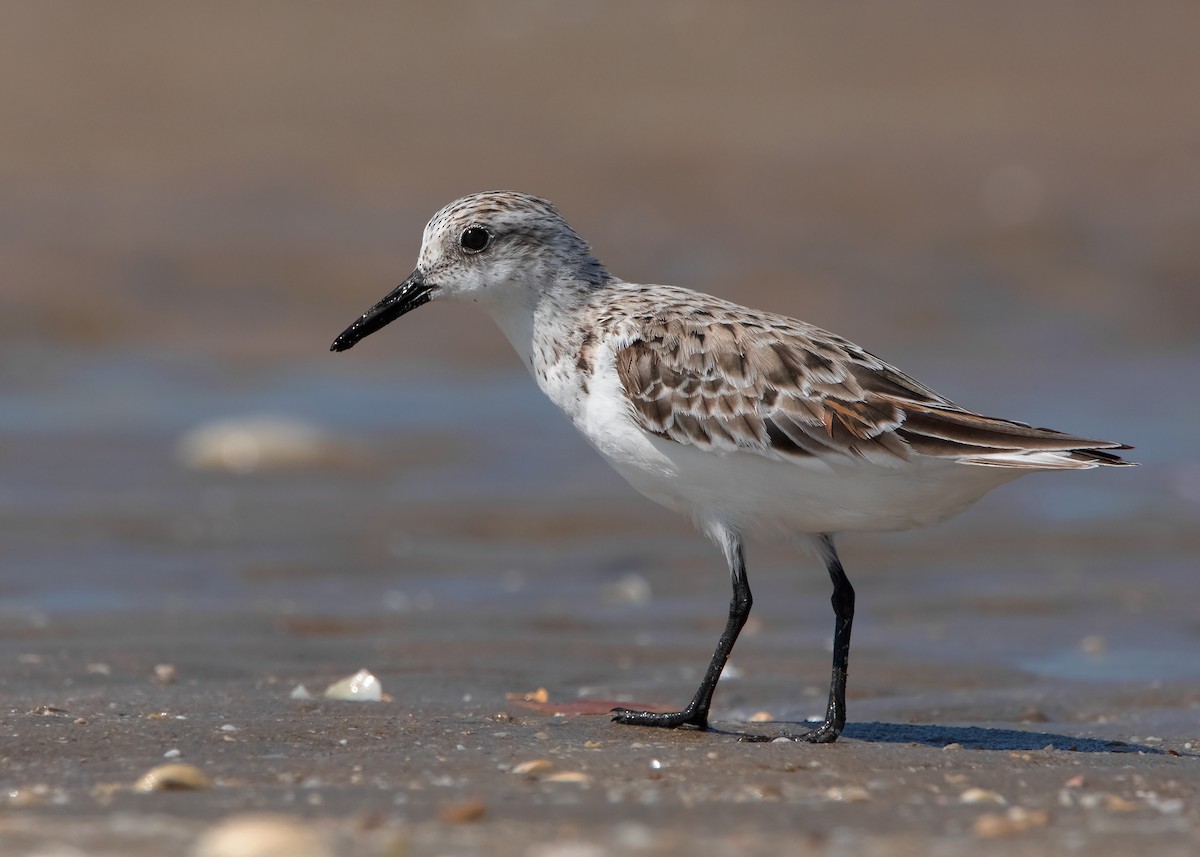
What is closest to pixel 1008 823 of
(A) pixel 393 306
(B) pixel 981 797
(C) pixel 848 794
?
(B) pixel 981 797

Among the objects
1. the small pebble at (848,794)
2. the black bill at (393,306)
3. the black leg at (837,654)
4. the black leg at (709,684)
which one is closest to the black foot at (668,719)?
the black leg at (709,684)

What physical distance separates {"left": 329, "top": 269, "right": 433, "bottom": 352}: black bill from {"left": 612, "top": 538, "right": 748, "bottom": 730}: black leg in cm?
173

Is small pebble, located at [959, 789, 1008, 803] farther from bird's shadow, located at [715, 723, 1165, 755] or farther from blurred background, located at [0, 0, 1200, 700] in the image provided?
blurred background, located at [0, 0, 1200, 700]

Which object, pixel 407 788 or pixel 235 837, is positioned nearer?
pixel 235 837

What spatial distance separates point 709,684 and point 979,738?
1035 mm

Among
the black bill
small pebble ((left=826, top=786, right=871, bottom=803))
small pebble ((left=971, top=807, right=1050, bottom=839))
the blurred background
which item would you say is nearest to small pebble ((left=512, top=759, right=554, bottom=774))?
small pebble ((left=826, top=786, right=871, bottom=803))

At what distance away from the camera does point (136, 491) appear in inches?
470

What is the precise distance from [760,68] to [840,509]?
16386mm

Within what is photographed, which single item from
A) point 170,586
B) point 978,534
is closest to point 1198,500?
point 978,534

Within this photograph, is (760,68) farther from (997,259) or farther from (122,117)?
(122,117)

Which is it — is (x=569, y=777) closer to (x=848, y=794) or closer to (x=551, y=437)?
(x=848, y=794)

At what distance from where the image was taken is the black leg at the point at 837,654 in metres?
6.05

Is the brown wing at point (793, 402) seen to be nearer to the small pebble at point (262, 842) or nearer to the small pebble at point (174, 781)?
the small pebble at point (174, 781)

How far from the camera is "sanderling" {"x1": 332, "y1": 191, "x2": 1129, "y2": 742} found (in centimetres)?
597
